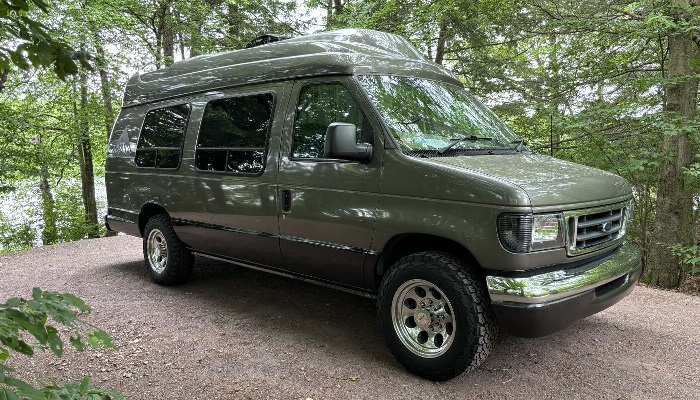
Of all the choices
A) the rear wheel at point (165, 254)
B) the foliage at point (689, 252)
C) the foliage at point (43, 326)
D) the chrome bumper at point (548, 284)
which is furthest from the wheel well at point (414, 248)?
the foliage at point (689, 252)

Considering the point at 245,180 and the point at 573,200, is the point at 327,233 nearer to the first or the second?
the point at 245,180

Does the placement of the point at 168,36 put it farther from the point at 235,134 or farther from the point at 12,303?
the point at 12,303

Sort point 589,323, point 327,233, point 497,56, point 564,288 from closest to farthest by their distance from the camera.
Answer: point 564,288 → point 327,233 → point 589,323 → point 497,56

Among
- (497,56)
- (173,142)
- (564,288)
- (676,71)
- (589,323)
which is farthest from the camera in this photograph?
(497,56)

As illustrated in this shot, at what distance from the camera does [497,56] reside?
10734 millimetres

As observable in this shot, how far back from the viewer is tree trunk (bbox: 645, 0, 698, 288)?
695 centimetres

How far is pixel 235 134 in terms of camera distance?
4.69m

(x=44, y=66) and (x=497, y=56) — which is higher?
(x=497, y=56)

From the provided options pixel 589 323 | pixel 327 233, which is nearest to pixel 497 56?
pixel 589 323

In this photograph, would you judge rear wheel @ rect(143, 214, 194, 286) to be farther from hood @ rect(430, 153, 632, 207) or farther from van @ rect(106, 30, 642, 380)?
hood @ rect(430, 153, 632, 207)

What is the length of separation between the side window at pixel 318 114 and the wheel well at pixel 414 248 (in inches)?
34.9

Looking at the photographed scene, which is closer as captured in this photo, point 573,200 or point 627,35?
point 573,200

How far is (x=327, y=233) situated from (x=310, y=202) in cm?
31

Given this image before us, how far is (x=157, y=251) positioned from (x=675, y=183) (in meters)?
7.53
